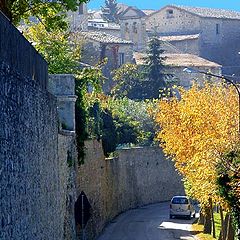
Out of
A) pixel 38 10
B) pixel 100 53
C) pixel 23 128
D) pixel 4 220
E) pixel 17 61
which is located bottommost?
pixel 4 220

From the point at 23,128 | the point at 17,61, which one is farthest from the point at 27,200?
the point at 17,61

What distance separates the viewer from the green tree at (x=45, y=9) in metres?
22.3

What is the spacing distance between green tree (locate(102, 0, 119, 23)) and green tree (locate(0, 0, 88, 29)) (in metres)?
112

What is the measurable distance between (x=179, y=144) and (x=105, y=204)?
6327 millimetres

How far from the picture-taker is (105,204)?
43.3 metres

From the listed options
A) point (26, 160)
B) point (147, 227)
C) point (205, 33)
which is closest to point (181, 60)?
point (205, 33)

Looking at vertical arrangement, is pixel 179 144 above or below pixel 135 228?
above

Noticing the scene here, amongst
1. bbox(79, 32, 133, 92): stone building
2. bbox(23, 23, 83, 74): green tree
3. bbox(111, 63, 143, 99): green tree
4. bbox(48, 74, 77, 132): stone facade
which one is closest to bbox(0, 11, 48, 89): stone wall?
bbox(48, 74, 77, 132): stone facade

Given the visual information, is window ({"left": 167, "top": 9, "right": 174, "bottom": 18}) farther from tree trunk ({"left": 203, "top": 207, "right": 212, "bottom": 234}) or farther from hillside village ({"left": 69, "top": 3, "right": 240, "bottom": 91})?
tree trunk ({"left": 203, "top": 207, "right": 212, "bottom": 234})

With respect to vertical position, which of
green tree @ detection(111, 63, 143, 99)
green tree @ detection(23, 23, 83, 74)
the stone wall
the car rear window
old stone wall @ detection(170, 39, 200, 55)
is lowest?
the car rear window

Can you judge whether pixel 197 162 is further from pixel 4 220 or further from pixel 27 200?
pixel 4 220

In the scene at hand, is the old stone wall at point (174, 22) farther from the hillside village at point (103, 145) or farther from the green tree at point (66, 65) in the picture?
the green tree at point (66, 65)

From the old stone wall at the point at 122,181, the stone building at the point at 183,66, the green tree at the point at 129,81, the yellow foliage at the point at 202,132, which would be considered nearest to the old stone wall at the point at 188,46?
the stone building at the point at 183,66

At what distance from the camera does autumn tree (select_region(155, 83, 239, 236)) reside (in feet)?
91.9
